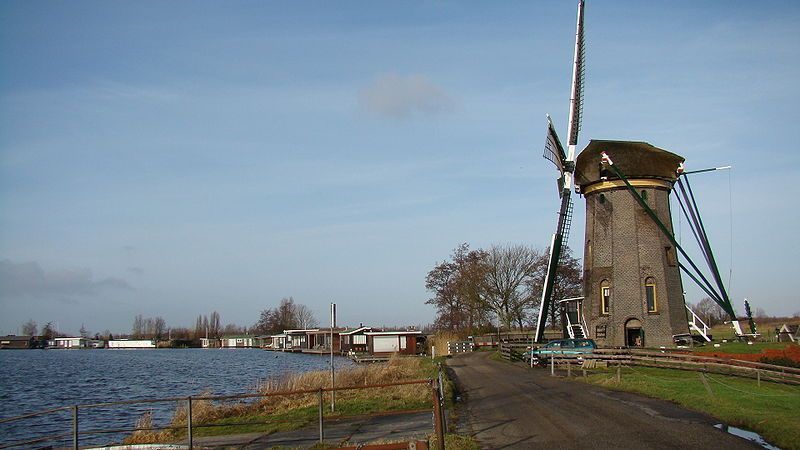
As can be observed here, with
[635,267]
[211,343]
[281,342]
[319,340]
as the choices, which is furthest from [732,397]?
[211,343]

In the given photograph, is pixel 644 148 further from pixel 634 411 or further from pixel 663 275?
pixel 634 411

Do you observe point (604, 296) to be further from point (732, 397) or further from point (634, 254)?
point (732, 397)

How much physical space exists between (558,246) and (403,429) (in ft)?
98.4

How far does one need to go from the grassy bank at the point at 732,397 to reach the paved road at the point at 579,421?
2.16 feet

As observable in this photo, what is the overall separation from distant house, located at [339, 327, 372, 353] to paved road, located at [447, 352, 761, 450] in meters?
73.6

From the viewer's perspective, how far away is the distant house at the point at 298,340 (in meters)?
124

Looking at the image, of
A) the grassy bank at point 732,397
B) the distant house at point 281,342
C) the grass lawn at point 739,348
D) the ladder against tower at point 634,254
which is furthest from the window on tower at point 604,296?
the distant house at point 281,342

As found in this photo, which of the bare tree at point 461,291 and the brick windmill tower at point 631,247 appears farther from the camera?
the bare tree at point 461,291

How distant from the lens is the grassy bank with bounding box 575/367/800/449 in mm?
15180

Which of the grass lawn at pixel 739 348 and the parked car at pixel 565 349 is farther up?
the parked car at pixel 565 349

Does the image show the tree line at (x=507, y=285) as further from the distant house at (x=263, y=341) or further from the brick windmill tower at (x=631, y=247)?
the distant house at (x=263, y=341)

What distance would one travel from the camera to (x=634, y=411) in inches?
731

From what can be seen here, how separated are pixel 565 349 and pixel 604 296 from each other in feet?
24.1

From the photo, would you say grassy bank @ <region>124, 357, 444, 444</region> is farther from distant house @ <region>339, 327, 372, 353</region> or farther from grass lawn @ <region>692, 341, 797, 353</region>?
distant house @ <region>339, 327, 372, 353</region>
